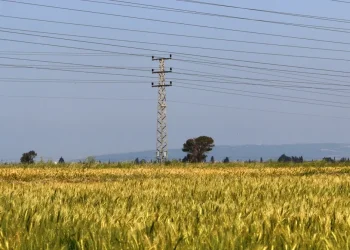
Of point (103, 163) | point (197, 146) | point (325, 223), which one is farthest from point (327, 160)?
point (197, 146)

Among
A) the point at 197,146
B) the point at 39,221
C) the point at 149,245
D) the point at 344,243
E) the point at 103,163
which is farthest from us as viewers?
the point at 197,146

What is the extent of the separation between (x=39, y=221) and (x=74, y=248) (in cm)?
110

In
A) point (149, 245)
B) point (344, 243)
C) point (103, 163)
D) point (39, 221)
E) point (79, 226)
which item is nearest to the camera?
point (149, 245)

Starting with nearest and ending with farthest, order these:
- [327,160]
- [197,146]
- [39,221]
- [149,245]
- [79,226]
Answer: [149,245] < [79,226] < [39,221] < [327,160] < [197,146]

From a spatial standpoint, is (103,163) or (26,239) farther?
(103,163)

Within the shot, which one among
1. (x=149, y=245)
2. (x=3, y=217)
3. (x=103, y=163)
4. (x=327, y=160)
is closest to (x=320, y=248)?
(x=149, y=245)

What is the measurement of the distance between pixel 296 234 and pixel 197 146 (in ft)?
376

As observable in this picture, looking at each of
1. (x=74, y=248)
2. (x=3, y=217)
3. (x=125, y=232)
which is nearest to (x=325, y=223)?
(x=125, y=232)

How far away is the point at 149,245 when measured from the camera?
165 inches

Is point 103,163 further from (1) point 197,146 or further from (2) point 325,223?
→ (1) point 197,146

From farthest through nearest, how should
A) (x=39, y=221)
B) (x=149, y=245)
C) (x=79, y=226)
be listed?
(x=39, y=221) → (x=79, y=226) → (x=149, y=245)

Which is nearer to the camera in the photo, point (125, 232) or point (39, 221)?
point (125, 232)

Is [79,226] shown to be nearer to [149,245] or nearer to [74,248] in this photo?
[74,248]

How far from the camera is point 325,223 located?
5707 millimetres
